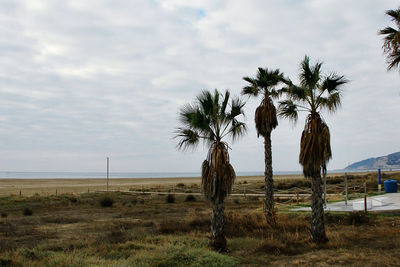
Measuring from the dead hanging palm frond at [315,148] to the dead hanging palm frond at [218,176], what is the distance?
2796mm

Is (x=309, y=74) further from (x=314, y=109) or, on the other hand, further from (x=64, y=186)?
(x=64, y=186)

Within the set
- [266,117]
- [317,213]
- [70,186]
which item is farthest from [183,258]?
[70,186]

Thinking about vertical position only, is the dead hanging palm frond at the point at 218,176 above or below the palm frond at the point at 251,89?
below

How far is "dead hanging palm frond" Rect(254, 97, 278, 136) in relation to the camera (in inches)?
747

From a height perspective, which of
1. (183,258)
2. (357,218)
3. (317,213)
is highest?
(317,213)

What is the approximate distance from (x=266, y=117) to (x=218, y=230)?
26.7ft

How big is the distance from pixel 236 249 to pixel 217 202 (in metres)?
2.03

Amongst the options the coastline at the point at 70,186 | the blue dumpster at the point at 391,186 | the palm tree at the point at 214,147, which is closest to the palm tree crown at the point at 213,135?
the palm tree at the point at 214,147

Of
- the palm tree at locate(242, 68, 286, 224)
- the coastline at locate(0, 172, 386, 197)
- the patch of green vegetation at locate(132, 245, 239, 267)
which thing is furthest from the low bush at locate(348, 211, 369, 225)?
the coastline at locate(0, 172, 386, 197)

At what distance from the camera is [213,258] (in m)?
10.9

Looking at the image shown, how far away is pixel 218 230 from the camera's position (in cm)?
1262

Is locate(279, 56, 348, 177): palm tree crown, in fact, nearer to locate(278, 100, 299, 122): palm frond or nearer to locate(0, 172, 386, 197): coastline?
locate(278, 100, 299, 122): palm frond

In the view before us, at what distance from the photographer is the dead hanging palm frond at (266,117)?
18969mm

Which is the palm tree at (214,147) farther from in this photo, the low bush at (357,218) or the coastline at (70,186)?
the coastline at (70,186)
